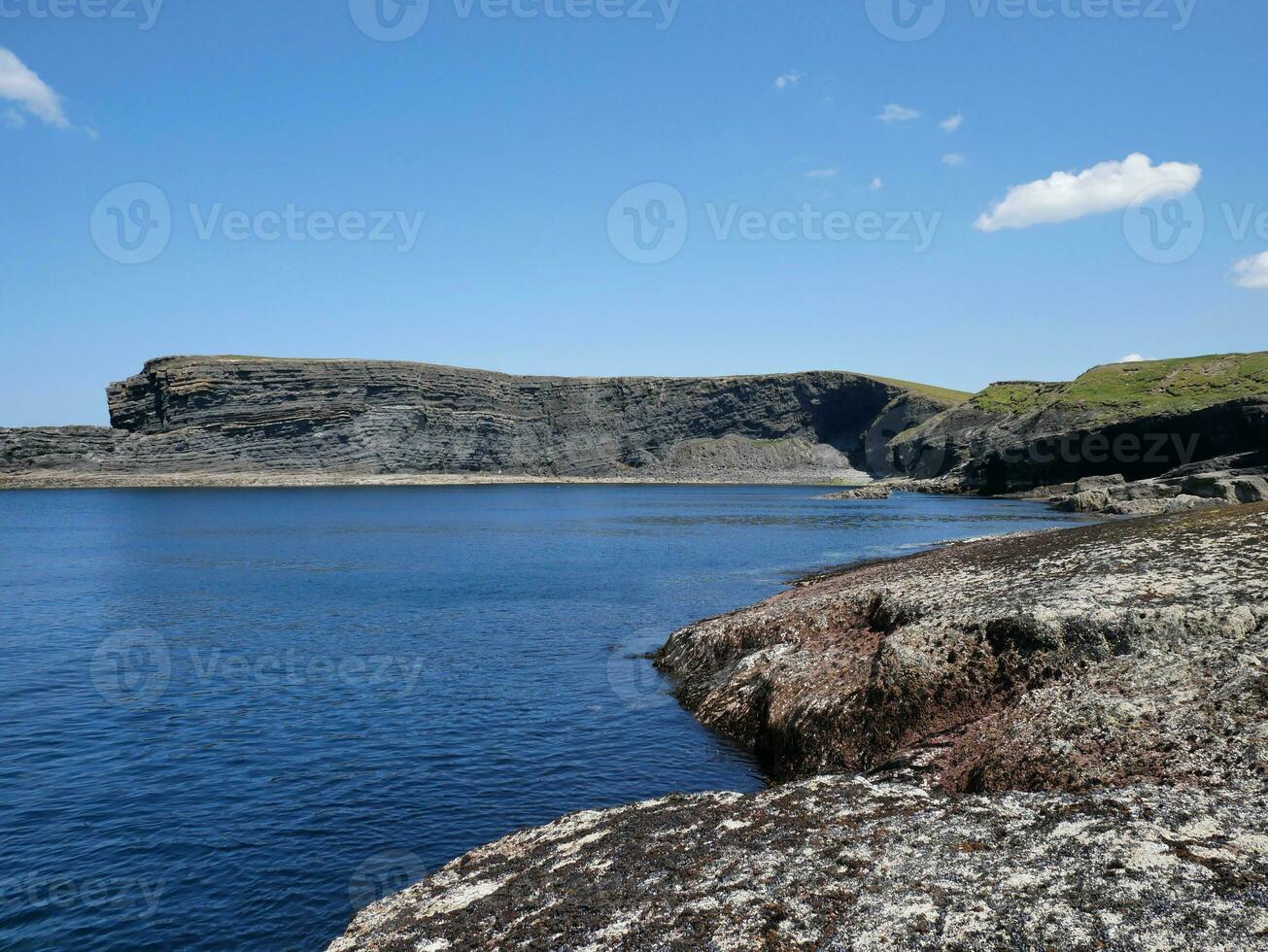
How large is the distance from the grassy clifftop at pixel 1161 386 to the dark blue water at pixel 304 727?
311 ft

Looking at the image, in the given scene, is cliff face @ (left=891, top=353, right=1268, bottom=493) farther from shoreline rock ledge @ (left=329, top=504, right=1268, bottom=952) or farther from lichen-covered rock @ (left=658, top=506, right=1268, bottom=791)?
shoreline rock ledge @ (left=329, top=504, right=1268, bottom=952)

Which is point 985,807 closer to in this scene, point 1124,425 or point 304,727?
point 304,727

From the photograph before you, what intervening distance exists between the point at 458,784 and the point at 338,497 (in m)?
174

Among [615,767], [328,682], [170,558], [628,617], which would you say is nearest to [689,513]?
[170,558]

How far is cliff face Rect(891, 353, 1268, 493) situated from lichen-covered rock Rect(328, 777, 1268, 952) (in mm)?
120607

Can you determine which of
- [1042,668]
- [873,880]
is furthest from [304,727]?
[873,880]

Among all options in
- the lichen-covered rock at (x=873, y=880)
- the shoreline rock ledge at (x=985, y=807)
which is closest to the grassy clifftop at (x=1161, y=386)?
the shoreline rock ledge at (x=985, y=807)

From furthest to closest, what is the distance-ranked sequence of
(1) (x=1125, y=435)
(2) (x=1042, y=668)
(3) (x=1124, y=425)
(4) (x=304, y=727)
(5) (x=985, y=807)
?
1. (3) (x=1124, y=425)
2. (1) (x=1125, y=435)
3. (4) (x=304, y=727)
4. (2) (x=1042, y=668)
5. (5) (x=985, y=807)

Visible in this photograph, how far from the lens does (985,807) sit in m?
10.1

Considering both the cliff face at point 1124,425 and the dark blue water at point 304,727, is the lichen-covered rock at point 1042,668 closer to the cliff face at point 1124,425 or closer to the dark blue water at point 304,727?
the dark blue water at point 304,727

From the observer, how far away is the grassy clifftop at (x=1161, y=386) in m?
132

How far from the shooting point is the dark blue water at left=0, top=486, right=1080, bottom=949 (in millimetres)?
14758

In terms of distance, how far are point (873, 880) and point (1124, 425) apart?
464ft

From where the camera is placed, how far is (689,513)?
123 m
